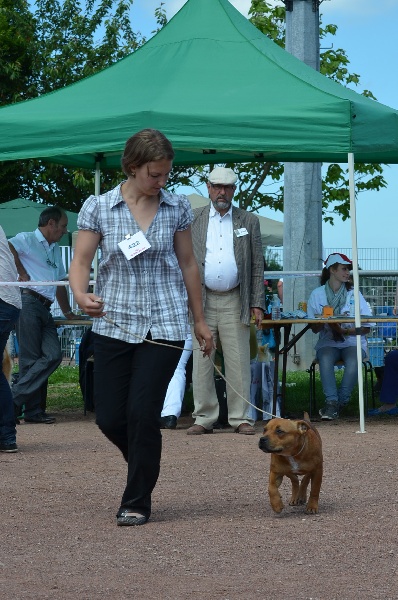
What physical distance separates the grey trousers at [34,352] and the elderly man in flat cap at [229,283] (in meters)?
1.75

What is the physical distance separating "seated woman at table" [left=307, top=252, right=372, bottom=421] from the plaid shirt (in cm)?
578

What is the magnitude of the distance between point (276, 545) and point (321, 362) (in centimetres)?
654

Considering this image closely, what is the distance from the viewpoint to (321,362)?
12211 mm

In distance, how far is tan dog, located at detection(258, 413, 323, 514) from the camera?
20.9 feet

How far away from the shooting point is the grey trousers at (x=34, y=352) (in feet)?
37.9

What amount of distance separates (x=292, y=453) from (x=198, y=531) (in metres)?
0.67

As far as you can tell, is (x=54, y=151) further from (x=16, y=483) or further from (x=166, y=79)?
(x=16, y=483)

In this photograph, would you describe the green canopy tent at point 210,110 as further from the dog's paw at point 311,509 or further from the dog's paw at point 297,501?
the dog's paw at point 311,509

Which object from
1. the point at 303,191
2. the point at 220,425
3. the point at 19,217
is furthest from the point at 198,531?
the point at 19,217

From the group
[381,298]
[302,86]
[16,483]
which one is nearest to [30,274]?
[302,86]

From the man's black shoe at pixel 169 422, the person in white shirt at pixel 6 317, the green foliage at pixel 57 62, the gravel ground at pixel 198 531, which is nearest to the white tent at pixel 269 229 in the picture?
the green foliage at pixel 57 62

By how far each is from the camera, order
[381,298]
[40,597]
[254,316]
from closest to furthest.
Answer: [40,597] < [254,316] < [381,298]

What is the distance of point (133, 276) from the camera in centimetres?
618

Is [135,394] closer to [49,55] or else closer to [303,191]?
[303,191]
